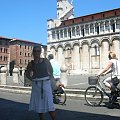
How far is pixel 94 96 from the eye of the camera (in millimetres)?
9141

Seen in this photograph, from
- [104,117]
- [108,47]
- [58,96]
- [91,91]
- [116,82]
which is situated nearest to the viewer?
[104,117]

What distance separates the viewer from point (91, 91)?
30.2ft

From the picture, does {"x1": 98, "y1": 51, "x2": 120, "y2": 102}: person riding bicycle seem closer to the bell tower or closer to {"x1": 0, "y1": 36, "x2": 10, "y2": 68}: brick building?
the bell tower

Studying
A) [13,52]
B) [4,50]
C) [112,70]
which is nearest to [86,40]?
[13,52]

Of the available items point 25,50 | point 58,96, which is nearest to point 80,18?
point 25,50

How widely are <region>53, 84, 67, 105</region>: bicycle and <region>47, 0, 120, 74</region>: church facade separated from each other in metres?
54.9

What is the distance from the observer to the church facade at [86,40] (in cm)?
6581

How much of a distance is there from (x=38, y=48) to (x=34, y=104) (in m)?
1.12

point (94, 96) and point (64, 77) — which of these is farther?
point (64, 77)

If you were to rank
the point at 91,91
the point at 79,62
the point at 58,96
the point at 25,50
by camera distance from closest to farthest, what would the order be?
1. the point at 91,91
2. the point at 58,96
3. the point at 79,62
4. the point at 25,50

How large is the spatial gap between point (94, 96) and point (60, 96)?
136 centimetres

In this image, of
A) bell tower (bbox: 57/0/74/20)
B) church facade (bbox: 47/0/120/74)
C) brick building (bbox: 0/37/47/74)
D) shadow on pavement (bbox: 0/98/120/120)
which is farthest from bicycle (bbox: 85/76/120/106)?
brick building (bbox: 0/37/47/74)

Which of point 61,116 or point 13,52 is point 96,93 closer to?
point 61,116

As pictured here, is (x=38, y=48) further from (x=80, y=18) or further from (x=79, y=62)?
(x=80, y=18)
